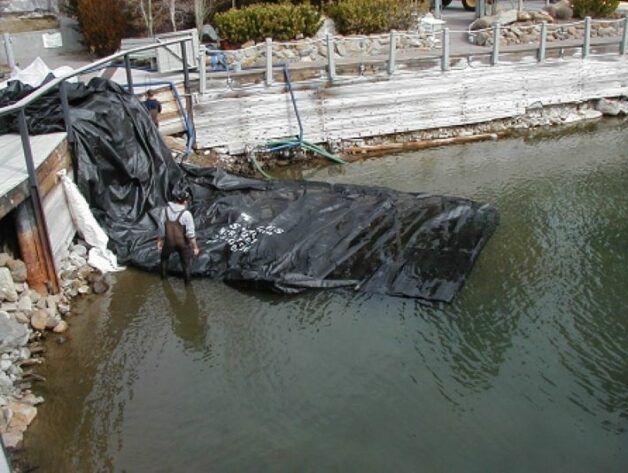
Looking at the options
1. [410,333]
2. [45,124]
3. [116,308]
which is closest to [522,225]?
[410,333]

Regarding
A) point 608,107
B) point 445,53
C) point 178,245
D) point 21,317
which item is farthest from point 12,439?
point 608,107

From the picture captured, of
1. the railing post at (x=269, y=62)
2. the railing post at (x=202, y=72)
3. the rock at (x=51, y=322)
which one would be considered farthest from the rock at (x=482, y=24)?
the rock at (x=51, y=322)

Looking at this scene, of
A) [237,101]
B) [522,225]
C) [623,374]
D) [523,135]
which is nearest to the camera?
[623,374]

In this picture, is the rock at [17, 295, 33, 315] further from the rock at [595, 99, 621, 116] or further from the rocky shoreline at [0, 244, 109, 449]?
the rock at [595, 99, 621, 116]

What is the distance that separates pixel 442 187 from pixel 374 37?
7274 millimetres

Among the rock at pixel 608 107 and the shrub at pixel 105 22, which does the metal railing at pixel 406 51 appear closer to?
the rock at pixel 608 107

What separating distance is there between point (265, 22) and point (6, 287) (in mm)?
12682

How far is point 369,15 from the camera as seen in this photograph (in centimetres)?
1967

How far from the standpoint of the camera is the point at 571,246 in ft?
34.7

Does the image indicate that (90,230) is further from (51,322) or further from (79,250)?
(51,322)

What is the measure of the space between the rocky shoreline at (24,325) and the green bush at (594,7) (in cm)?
1911

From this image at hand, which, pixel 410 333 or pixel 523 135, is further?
pixel 523 135

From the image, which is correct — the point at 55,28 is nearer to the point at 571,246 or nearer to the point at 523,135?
the point at 523,135

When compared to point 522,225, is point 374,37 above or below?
above
